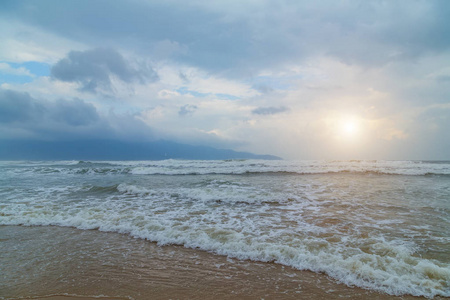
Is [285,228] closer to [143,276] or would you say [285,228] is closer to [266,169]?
[143,276]

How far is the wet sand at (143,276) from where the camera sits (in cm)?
440

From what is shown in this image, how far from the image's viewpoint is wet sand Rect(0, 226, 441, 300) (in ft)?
14.4

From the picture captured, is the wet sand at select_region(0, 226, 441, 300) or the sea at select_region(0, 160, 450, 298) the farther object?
the sea at select_region(0, 160, 450, 298)

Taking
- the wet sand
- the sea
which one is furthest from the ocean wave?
the wet sand

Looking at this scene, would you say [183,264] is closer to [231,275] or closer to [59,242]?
[231,275]

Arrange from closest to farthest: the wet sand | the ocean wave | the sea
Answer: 1. the wet sand
2. the sea
3. the ocean wave

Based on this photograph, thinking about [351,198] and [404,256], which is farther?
[351,198]

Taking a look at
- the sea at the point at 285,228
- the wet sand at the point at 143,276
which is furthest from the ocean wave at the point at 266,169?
the wet sand at the point at 143,276

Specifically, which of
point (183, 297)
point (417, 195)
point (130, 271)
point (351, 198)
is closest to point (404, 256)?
point (183, 297)

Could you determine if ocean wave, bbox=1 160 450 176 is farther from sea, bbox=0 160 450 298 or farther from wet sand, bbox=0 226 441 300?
wet sand, bbox=0 226 441 300

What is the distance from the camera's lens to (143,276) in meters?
5.04

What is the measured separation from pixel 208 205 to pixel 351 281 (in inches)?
318

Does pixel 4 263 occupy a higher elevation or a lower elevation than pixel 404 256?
lower

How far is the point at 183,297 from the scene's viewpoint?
4.26 metres
